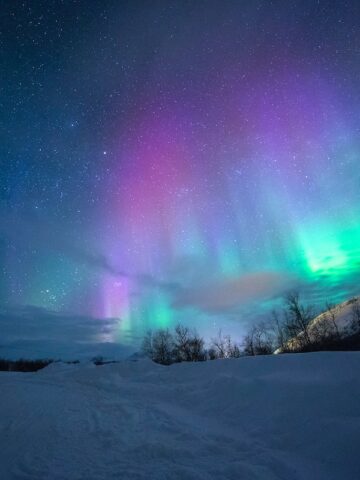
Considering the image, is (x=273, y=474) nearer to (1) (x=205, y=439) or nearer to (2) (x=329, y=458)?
(2) (x=329, y=458)

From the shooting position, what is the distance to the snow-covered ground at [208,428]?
5.38 m

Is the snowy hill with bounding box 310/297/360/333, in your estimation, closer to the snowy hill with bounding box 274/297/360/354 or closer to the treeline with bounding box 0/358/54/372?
the snowy hill with bounding box 274/297/360/354

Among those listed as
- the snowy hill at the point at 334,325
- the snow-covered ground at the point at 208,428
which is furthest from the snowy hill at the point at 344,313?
the snow-covered ground at the point at 208,428

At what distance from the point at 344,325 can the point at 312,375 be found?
11979 cm

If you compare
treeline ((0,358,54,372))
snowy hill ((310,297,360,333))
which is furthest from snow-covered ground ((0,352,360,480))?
snowy hill ((310,297,360,333))

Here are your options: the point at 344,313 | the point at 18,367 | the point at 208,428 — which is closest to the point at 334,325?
the point at 344,313

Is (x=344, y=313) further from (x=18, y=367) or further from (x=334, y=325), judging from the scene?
(x=18, y=367)

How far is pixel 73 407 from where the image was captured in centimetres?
1081

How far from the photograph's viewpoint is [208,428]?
789 cm

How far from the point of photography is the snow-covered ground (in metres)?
5.38

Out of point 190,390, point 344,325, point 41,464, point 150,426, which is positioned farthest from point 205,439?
point 344,325

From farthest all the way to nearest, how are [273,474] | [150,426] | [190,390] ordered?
[190,390] < [150,426] < [273,474]

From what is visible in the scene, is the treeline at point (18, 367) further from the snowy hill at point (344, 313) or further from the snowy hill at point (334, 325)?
the snowy hill at point (344, 313)

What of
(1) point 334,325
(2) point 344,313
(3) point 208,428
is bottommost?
(3) point 208,428
